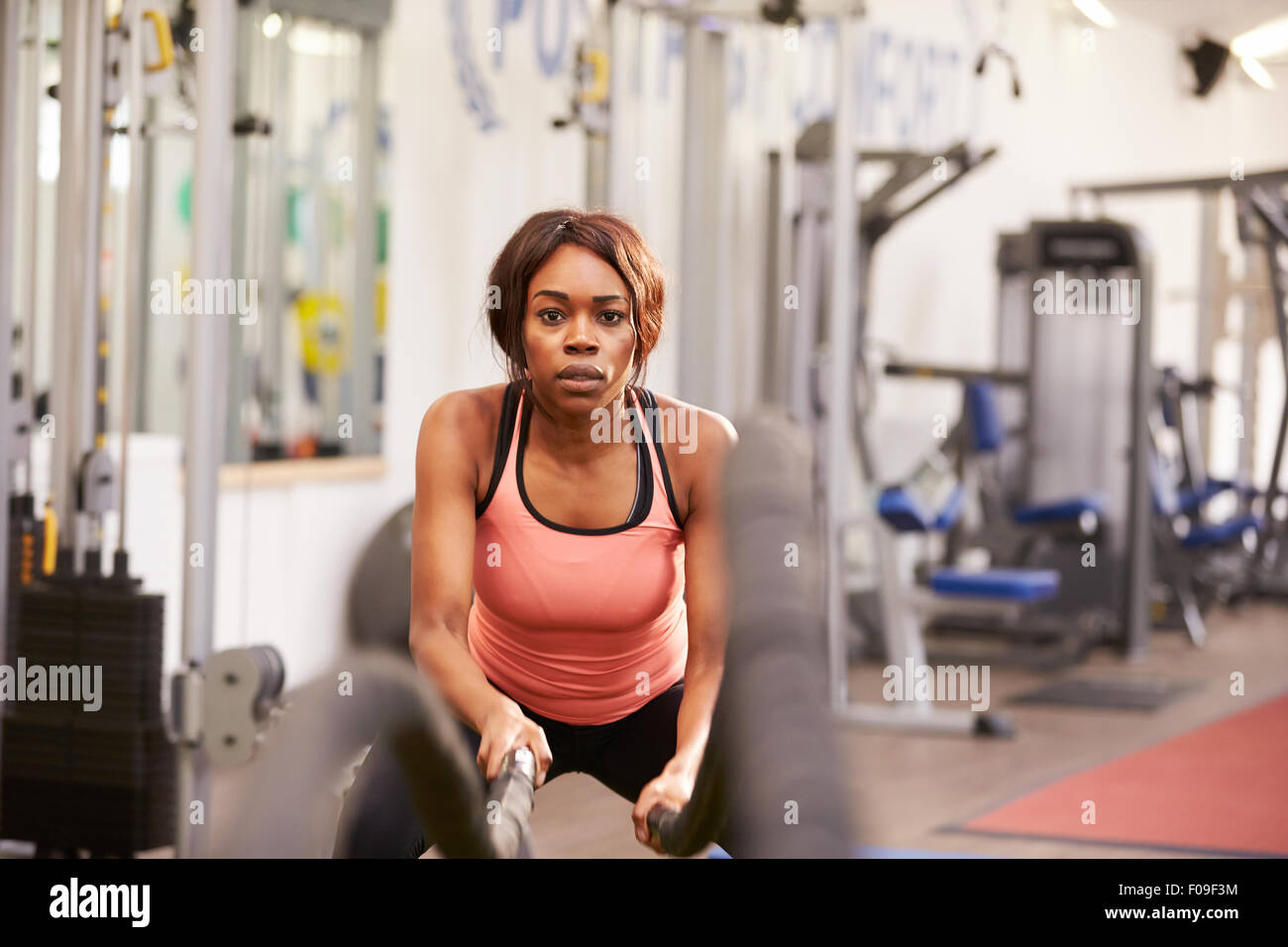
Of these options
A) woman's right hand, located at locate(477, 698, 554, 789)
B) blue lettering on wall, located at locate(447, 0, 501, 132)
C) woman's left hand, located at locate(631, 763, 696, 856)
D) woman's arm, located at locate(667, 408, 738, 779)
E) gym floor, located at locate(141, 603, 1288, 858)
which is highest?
blue lettering on wall, located at locate(447, 0, 501, 132)

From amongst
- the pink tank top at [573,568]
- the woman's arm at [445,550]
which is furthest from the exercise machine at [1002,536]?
the woman's arm at [445,550]

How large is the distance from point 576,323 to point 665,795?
1.04ft

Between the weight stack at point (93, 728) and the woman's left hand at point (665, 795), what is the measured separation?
1726 millimetres

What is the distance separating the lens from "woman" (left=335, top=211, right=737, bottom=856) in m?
0.95

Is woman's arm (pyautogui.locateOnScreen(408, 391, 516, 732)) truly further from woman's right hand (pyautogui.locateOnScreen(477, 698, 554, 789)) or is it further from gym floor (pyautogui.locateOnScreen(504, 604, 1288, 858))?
gym floor (pyautogui.locateOnScreen(504, 604, 1288, 858))

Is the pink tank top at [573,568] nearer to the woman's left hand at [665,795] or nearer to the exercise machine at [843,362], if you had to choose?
the woman's left hand at [665,795]

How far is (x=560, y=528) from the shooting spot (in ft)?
3.34

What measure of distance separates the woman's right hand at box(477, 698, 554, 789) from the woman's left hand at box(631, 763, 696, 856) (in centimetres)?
7

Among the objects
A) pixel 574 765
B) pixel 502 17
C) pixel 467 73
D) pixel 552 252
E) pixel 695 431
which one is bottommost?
pixel 574 765

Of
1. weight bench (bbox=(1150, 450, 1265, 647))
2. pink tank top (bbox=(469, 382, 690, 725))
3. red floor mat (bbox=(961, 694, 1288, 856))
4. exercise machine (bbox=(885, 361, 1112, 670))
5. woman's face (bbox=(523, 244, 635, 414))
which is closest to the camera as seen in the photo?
woman's face (bbox=(523, 244, 635, 414))

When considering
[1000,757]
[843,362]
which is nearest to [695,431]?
[843,362]

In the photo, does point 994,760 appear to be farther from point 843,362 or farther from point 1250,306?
point 1250,306

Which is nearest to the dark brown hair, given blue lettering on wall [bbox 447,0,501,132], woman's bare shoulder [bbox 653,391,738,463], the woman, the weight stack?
the woman
